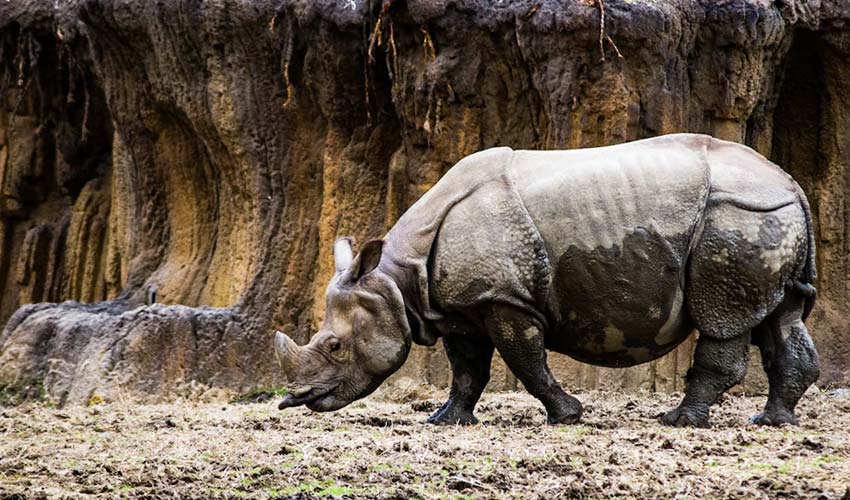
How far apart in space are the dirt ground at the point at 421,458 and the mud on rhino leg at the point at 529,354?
16 centimetres

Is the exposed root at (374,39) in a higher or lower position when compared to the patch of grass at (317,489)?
higher

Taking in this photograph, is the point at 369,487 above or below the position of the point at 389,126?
below

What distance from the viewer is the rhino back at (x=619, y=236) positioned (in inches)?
329

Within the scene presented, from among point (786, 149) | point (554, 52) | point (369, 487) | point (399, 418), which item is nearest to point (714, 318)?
point (399, 418)

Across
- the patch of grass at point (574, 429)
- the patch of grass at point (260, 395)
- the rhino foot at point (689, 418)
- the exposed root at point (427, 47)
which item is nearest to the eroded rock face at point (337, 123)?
the exposed root at point (427, 47)

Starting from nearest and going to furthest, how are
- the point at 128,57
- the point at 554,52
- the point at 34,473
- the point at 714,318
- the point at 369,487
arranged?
the point at 369,487 → the point at 34,473 → the point at 714,318 → the point at 554,52 → the point at 128,57

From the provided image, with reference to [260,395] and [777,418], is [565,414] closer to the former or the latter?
[777,418]

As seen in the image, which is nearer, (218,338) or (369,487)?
(369,487)

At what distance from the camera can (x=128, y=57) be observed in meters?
14.0

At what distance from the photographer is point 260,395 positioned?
1221 cm

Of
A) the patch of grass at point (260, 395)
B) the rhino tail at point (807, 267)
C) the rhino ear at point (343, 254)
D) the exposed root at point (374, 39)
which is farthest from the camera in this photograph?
the patch of grass at point (260, 395)

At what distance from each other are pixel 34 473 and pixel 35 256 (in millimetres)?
10532

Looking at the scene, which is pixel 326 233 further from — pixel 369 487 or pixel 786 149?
pixel 369 487

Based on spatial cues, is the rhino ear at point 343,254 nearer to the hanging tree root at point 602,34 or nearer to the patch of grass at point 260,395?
the hanging tree root at point 602,34
